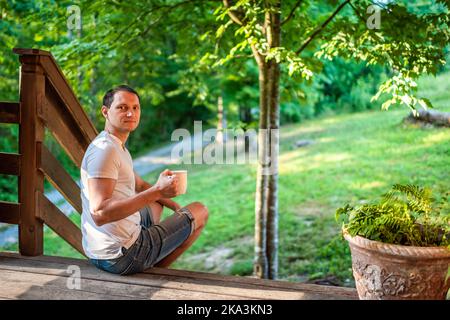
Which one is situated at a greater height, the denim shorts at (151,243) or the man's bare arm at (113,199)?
the man's bare arm at (113,199)

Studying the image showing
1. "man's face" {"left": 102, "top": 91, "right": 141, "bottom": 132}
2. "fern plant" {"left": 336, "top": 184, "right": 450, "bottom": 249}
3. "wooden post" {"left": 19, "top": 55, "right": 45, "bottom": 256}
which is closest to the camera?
"fern plant" {"left": 336, "top": 184, "right": 450, "bottom": 249}

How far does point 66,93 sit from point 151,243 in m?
1.12

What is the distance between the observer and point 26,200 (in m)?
2.83

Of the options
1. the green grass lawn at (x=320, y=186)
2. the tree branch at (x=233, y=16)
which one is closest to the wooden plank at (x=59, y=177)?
the tree branch at (x=233, y=16)

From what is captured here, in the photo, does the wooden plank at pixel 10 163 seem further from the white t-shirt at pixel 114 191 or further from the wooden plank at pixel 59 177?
the white t-shirt at pixel 114 191

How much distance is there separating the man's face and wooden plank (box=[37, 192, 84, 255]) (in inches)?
32.7

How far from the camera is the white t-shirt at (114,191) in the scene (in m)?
2.24

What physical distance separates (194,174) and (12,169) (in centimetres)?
833

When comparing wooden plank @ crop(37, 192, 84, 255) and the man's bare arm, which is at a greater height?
A: the man's bare arm

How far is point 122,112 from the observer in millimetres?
2389

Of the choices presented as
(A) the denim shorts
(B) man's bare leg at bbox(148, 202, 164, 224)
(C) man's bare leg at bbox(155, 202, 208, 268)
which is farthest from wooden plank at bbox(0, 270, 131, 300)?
(B) man's bare leg at bbox(148, 202, 164, 224)

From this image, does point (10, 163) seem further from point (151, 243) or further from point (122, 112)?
point (151, 243)

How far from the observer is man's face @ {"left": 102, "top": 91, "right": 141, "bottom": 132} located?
2385 mm

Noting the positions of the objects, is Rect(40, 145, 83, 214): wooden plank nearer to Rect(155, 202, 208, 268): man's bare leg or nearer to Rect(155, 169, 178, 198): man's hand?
Rect(155, 202, 208, 268): man's bare leg
